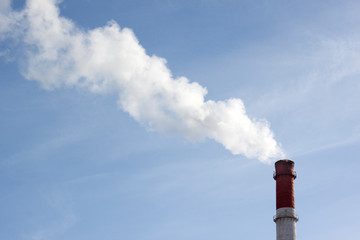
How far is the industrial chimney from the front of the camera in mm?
38938

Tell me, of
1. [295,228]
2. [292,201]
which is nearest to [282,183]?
[292,201]

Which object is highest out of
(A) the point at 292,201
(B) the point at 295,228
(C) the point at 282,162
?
(C) the point at 282,162

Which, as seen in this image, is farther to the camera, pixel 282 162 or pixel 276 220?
pixel 282 162

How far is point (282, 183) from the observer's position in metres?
41.1

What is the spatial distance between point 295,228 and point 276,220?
1893 millimetres

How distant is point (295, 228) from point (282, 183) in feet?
14.8

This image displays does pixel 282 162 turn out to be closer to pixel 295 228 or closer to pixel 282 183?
pixel 282 183

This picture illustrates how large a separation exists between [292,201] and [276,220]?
8.04 ft

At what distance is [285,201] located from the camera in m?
39.8

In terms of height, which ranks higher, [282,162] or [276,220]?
[282,162]

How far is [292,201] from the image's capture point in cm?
4000

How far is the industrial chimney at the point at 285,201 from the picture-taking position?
128 feet

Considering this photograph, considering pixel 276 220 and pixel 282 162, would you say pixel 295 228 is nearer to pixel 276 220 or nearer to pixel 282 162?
pixel 276 220

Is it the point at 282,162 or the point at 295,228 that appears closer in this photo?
the point at 295,228
